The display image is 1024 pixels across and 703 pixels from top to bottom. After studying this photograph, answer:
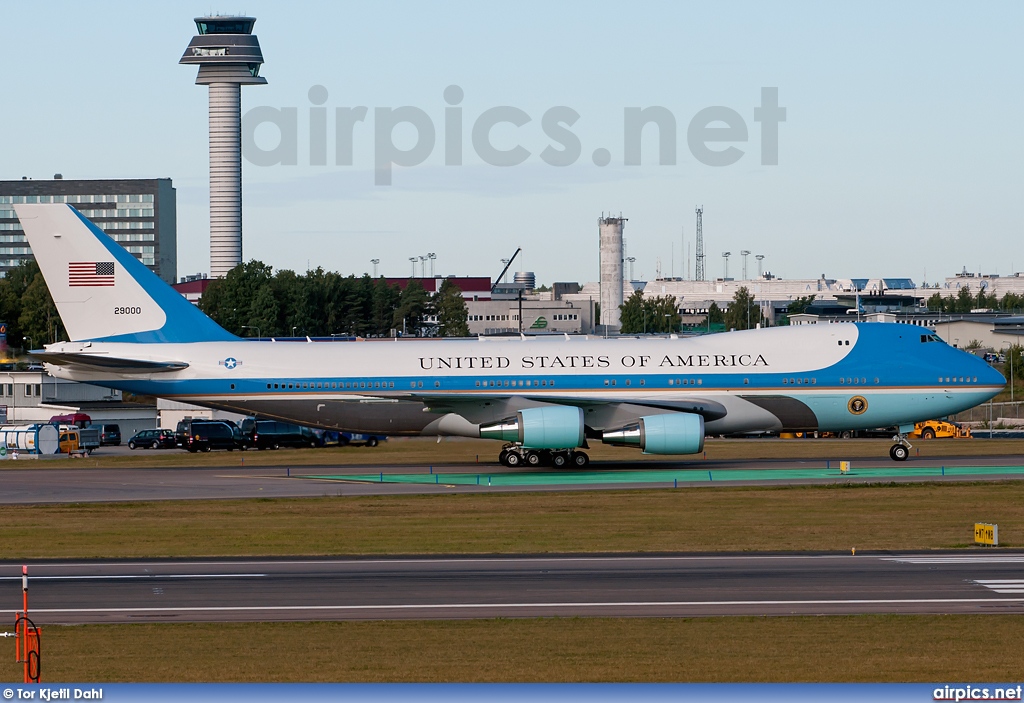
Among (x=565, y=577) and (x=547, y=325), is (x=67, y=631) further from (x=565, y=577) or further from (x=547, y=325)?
(x=547, y=325)

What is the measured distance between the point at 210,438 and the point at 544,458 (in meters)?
28.6

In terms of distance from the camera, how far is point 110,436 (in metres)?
84.8

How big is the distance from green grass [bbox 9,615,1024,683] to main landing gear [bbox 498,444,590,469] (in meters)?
26.8

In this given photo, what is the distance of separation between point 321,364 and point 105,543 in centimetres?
1756

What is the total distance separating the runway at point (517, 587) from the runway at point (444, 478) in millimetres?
13143

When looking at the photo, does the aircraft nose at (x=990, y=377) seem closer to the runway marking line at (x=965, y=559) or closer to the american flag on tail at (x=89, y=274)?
the runway marking line at (x=965, y=559)

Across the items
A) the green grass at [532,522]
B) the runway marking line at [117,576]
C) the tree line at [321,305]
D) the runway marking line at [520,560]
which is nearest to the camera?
the runway marking line at [117,576]

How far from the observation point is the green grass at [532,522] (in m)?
28.0

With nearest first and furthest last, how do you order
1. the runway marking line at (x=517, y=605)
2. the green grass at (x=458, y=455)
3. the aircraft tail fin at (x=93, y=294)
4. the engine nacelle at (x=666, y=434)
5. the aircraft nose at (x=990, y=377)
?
the runway marking line at (x=517, y=605) < the engine nacelle at (x=666, y=434) < the aircraft nose at (x=990, y=377) < the aircraft tail fin at (x=93, y=294) < the green grass at (x=458, y=455)

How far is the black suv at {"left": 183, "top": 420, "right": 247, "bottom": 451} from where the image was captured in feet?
223

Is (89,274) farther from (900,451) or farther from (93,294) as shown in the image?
(900,451)

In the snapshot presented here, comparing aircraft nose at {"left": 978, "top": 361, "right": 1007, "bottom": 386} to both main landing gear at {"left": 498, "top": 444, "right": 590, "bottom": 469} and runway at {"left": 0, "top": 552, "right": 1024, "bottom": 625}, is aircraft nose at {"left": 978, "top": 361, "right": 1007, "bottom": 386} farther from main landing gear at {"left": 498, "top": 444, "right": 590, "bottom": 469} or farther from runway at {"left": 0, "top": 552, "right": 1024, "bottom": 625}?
runway at {"left": 0, "top": 552, "right": 1024, "bottom": 625}

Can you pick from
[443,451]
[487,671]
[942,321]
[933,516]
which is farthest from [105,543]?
[942,321]

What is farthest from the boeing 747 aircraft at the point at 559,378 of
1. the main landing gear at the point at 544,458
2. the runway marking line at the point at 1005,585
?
the runway marking line at the point at 1005,585
